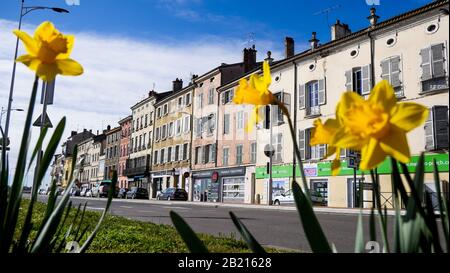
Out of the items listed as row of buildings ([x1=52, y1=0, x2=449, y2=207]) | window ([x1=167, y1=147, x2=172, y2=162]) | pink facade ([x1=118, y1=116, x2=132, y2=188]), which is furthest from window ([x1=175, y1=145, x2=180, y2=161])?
pink facade ([x1=118, y1=116, x2=132, y2=188])

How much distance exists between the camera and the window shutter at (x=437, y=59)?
17.1m

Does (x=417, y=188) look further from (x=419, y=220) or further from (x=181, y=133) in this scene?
(x=181, y=133)

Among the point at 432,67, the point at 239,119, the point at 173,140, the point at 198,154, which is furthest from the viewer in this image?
the point at 173,140

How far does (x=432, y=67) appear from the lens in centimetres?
1781

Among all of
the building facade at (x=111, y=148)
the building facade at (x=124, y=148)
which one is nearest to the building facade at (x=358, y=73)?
the building facade at (x=124, y=148)

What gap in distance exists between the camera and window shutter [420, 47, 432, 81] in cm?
1792

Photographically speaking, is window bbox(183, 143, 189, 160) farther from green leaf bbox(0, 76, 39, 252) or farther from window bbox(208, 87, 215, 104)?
green leaf bbox(0, 76, 39, 252)

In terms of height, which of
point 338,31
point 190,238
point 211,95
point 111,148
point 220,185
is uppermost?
point 338,31

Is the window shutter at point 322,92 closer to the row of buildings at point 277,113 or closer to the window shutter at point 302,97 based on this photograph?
the row of buildings at point 277,113

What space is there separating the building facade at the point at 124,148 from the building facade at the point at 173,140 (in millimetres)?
8940

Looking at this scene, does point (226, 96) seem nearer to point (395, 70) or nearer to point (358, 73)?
point (358, 73)

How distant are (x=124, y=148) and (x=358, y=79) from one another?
3916cm

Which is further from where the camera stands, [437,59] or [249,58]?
[249,58]

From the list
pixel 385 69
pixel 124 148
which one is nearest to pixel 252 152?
pixel 385 69
